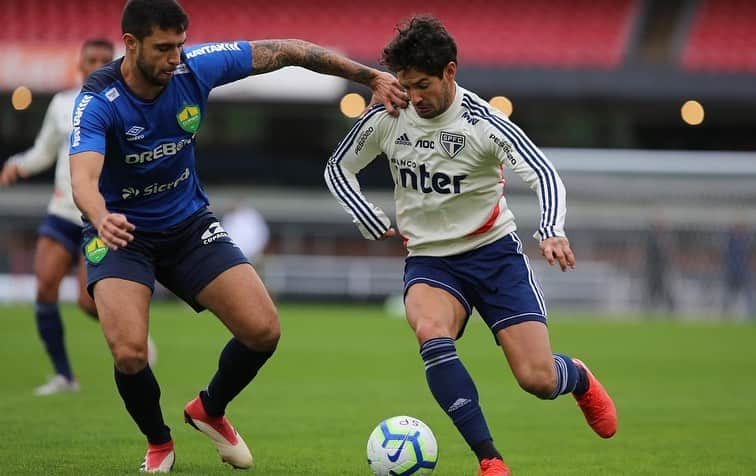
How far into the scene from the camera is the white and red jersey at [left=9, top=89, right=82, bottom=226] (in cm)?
936

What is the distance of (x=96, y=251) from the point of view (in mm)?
5789

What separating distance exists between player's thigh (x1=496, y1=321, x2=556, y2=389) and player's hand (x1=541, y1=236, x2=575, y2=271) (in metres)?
0.55

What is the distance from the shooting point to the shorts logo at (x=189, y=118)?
229 inches

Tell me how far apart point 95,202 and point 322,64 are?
5.51ft

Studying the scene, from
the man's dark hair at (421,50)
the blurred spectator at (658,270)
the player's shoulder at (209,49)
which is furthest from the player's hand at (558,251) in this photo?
the blurred spectator at (658,270)

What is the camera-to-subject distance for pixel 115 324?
556 cm

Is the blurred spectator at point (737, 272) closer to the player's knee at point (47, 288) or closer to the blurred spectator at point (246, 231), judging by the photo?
the blurred spectator at point (246, 231)

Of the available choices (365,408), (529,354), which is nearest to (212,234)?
(529,354)

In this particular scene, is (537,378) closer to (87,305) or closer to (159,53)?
(159,53)

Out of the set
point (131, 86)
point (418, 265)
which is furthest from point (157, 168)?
point (418, 265)

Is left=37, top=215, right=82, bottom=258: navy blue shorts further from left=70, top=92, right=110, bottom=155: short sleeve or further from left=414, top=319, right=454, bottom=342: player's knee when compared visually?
left=414, top=319, right=454, bottom=342: player's knee

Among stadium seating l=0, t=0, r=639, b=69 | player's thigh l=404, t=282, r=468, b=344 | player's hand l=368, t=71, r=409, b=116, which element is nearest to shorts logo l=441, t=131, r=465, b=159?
player's hand l=368, t=71, r=409, b=116

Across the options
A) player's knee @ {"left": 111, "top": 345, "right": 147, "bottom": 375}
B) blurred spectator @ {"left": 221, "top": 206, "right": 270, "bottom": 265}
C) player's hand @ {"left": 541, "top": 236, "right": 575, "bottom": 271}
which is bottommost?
blurred spectator @ {"left": 221, "top": 206, "right": 270, "bottom": 265}

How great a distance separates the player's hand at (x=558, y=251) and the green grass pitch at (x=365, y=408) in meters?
1.37
